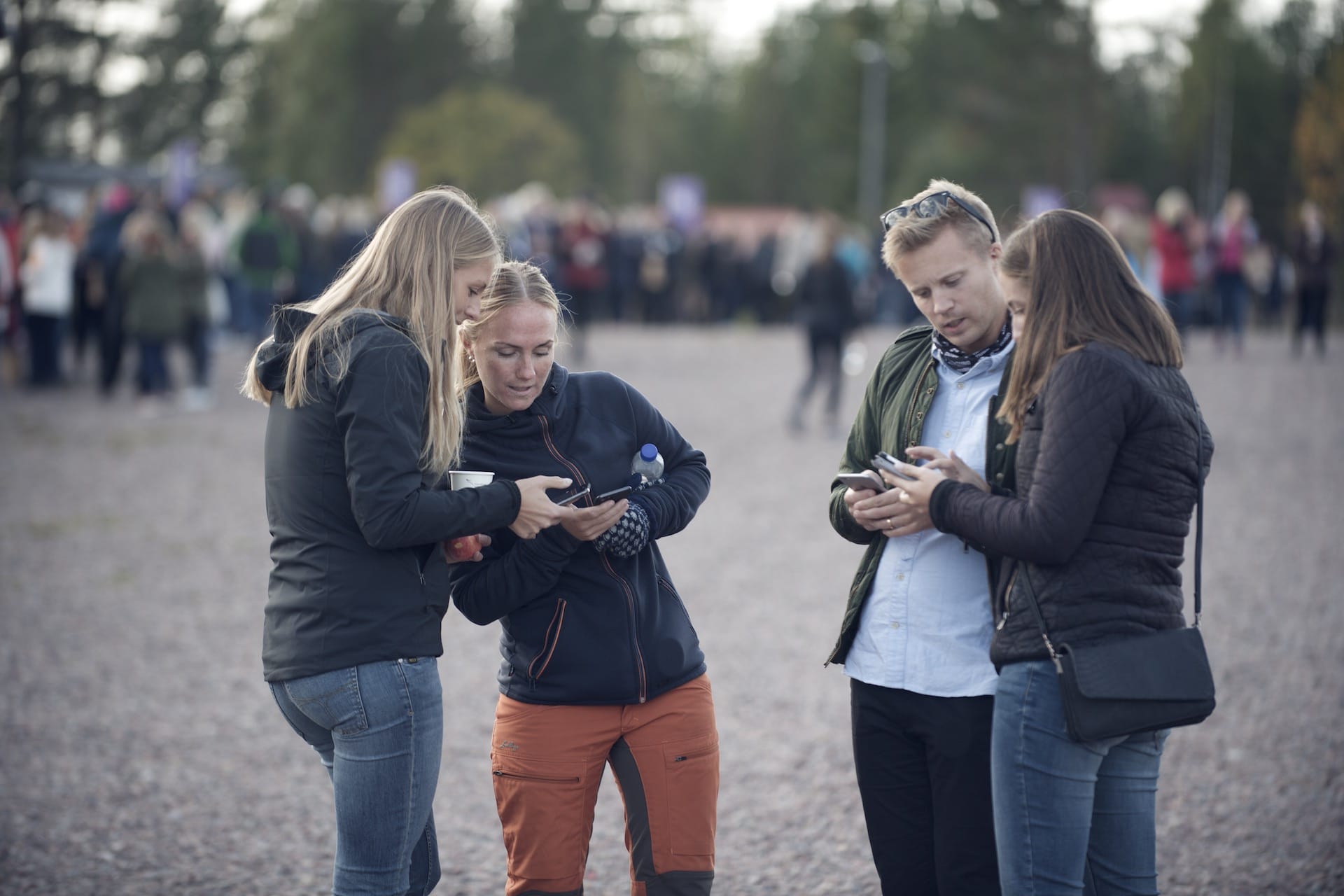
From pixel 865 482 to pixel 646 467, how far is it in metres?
0.56

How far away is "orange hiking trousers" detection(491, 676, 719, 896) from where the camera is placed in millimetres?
3162

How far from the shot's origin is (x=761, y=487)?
37.3 ft

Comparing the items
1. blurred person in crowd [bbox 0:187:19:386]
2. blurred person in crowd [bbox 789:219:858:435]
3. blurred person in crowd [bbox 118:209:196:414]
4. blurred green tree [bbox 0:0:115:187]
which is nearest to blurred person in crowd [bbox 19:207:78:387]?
blurred person in crowd [bbox 0:187:19:386]

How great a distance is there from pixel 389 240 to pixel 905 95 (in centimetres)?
5512

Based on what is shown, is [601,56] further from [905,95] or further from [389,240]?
[389,240]

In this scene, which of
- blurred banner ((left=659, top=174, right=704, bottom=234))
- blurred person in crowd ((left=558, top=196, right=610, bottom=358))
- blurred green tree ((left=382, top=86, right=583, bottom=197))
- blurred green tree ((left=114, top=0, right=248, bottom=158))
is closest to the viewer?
blurred person in crowd ((left=558, top=196, right=610, bottom=358))

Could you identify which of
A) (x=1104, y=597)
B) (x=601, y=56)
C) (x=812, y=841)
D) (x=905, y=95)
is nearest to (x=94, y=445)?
(x=812, y=841)

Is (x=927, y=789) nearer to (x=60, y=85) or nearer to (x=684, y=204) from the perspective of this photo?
(x=684, y=204)

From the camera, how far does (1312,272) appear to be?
62.4ft

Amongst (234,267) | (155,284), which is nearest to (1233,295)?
(234,267)

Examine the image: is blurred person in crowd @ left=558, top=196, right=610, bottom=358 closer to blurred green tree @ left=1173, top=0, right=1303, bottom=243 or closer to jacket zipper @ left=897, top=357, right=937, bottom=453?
jacket zipper @ left=897, top=357, right=937, bottom=453

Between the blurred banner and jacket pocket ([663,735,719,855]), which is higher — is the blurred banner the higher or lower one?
the higher one

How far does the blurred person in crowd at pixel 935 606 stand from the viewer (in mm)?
3066

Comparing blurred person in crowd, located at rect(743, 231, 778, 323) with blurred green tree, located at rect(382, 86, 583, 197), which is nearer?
blurred person in crowd, located at rect(743, 231, 778, 323)
